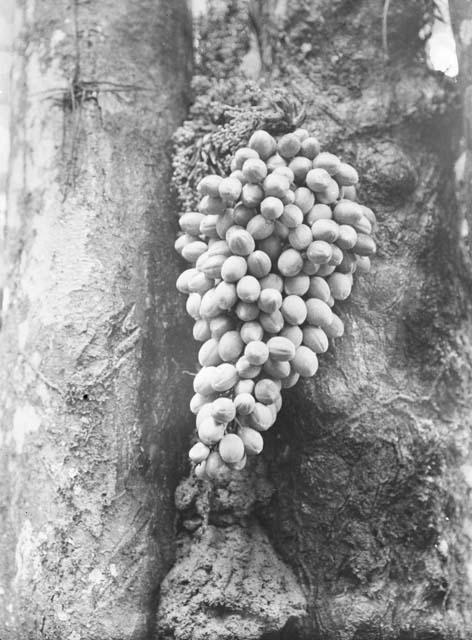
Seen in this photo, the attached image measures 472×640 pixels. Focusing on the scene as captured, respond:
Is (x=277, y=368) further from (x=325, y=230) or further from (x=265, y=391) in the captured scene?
(x=325, y=230)

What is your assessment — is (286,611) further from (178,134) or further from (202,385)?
(178,134)

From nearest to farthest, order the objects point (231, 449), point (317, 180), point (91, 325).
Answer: point (231, 449)
point (317, 180)
point (91, 325)

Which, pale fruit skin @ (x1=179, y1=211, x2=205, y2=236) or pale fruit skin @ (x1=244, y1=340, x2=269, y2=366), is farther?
pale fruit skin @ (x1=179, y1=211, x2=205, y2=236)

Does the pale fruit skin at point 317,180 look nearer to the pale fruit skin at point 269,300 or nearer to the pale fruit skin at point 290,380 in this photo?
the pale fruit skin at point 269,300

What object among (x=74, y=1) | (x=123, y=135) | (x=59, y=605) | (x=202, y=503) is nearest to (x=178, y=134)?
(x=123, y=135)

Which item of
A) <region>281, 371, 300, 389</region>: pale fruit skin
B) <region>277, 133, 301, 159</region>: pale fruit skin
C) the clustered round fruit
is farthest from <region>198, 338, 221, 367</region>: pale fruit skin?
<region>277, 133, 301, 159</region>: pale fruit skin

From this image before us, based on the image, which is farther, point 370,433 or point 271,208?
point 370,433

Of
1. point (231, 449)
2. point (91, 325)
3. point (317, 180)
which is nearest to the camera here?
point (231, 449)

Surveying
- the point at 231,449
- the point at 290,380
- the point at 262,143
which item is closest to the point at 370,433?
the point at 290,380

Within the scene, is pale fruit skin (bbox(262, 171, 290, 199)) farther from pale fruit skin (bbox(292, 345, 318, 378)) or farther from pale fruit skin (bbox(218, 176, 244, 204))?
pale fruit skin (bbox(292, 345, 318, 378))
